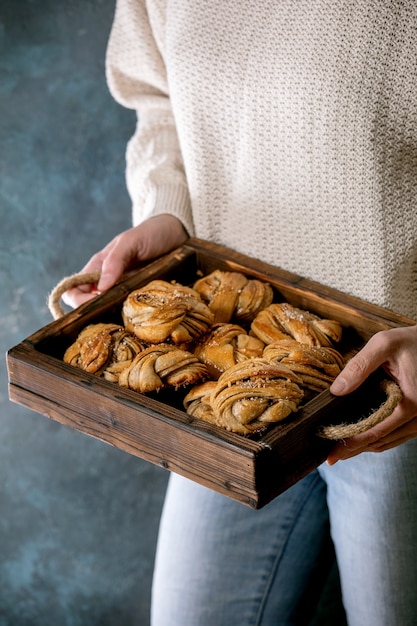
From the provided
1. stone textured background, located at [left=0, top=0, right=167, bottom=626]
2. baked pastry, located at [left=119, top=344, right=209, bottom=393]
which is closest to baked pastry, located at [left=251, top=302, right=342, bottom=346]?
baked pastry, located at [left=119, top=344, right=209, bottom=393]

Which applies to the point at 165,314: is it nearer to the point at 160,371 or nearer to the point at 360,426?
the point at 160,371

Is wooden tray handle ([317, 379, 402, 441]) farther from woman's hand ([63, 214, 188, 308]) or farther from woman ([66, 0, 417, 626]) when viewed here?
woman's hand ([63, 214, 188, 308])

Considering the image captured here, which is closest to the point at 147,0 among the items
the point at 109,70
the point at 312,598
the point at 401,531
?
the point at 109,70

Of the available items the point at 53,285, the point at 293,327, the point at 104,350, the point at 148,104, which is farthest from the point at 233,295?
the point at 53,285

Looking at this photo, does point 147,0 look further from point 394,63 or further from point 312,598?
point 312,598

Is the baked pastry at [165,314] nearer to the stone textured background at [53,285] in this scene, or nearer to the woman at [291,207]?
the woman at [291,207]
